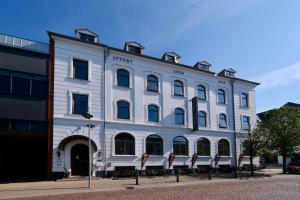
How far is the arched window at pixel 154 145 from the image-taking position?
96.2 feet

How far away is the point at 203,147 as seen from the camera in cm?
3331

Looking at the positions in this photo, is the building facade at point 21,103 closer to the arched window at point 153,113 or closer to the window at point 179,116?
the arched window at point 153,113

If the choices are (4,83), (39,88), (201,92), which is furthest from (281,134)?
(4,83)

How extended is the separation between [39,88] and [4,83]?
2603 millimetres

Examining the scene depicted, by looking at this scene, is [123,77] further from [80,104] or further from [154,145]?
[154,145]

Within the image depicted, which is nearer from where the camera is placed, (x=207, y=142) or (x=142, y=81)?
(x=142, y=81)

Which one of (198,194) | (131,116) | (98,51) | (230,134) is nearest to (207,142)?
(230,134)

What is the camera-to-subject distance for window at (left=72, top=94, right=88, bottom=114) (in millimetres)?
26047

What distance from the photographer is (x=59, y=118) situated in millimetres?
24797

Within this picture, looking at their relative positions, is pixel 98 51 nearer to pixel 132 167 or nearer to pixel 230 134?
pixel 132 167

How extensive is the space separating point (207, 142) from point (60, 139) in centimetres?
1572

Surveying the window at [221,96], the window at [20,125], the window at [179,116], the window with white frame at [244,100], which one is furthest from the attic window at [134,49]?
the window with white frame at [244,100]

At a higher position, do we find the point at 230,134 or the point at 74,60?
the point at 74,60

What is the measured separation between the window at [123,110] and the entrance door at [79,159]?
13.7 feet
